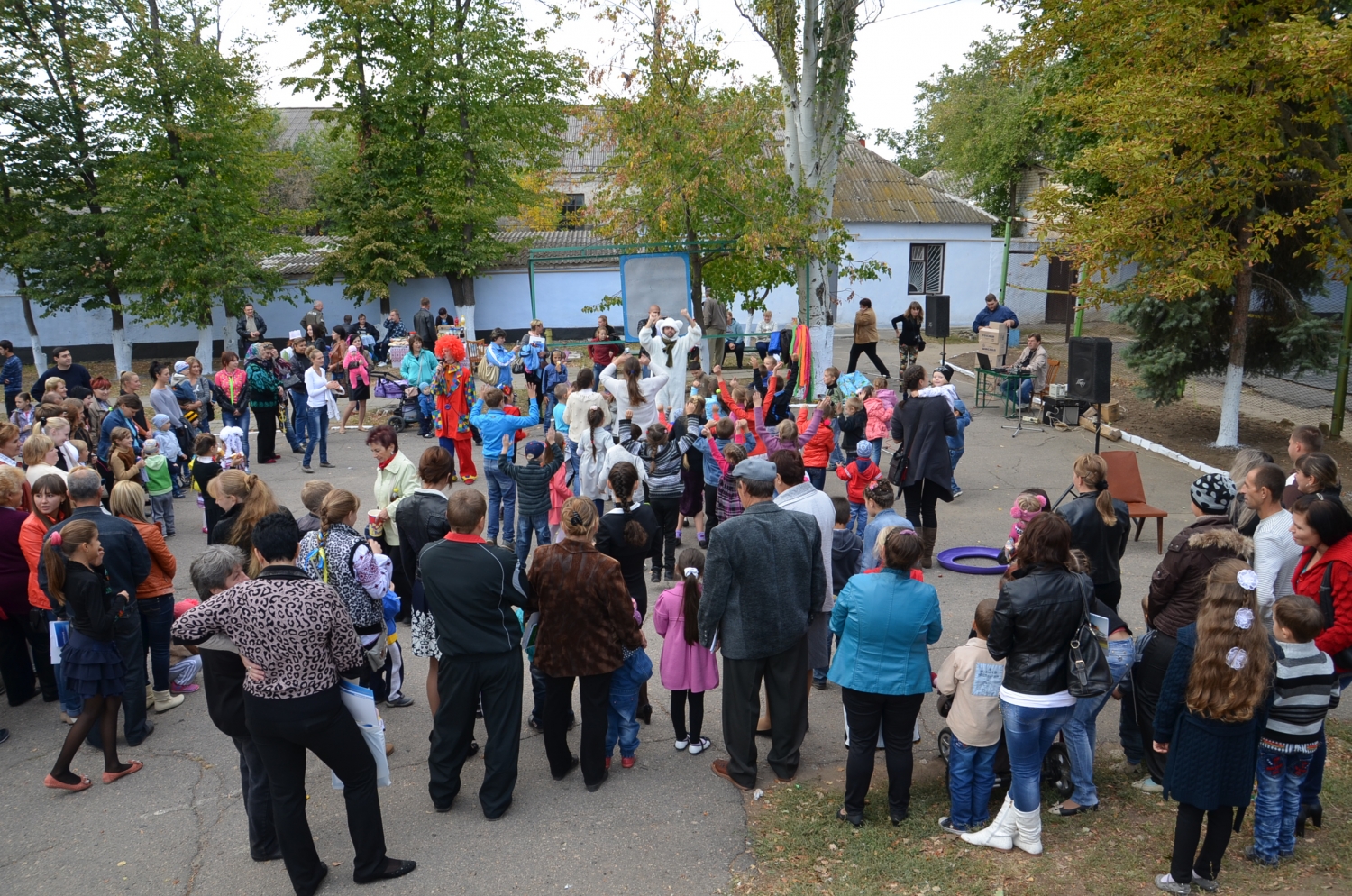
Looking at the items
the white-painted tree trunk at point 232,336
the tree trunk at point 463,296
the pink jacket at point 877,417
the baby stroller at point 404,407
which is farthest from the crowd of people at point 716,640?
the tree trunk at point 463,296

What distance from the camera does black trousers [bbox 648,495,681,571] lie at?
7762mm

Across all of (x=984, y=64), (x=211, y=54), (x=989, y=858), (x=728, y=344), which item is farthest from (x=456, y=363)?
(x=984, y=64)

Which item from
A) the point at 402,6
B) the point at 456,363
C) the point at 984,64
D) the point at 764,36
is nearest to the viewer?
the point at 456,363

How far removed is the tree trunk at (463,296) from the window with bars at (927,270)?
521 inches

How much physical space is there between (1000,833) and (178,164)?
79.1ft

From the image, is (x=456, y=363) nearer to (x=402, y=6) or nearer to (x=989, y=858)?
(x=989, y=858)

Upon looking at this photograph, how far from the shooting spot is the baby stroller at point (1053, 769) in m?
4.73

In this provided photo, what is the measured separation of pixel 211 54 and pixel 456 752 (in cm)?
2290

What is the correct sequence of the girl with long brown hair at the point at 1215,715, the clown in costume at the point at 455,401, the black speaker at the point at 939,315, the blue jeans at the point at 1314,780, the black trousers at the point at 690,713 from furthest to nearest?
1. the black speaker at the point at 939,315
2. the clown in costume at the point at 455,401
3. the black trousers at the point at 690,713
4. the blue jeans at the point at 1314,780
5. the girl with long brown hair at the point at 1215,715

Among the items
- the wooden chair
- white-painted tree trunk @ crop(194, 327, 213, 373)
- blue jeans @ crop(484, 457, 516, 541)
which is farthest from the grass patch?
white-painted tree trunk @ crop(194, 327, 213, 373)

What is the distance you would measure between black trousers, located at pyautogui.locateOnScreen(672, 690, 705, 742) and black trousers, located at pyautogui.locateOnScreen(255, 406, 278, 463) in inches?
367

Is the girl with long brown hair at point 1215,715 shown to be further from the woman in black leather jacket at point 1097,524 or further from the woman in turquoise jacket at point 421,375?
the woman in turquoise jacket at point 421,375

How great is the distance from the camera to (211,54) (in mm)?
22156

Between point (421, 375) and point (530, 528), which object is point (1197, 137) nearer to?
point (530, 528)
